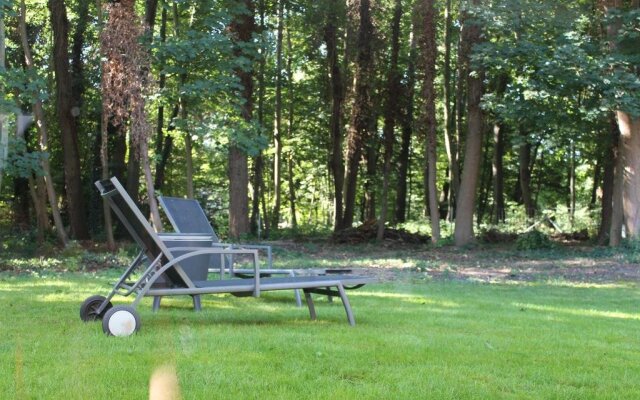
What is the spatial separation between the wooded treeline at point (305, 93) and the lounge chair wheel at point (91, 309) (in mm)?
8470

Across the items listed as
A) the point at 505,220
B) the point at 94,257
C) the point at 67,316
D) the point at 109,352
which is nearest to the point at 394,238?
the point at 505,220

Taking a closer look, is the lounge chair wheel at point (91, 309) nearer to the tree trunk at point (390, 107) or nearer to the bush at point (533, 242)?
the bush at point (533, 242)

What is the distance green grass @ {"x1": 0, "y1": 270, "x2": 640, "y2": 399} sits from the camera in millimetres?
4191

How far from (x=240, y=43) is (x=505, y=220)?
15.7 meters

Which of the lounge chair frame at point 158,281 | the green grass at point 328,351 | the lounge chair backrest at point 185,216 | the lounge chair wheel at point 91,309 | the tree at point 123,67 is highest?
the tree at point 123,67

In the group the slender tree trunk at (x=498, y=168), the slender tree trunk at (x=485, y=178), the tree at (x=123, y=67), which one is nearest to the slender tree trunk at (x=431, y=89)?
the slender tree trunk at (x=498, y=168)

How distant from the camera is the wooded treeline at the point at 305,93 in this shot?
17.1 meters

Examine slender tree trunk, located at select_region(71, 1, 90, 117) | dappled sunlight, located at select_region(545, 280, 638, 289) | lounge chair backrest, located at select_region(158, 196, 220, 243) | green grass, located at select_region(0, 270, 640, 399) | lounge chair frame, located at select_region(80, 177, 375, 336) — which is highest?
slender tree trunk, located at select_region(71, 1, 90, 117)

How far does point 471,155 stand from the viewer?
22.0 meters

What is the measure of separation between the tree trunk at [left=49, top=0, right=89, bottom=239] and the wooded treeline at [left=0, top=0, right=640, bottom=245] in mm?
47

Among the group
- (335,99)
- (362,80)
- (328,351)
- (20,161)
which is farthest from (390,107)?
(328,351)

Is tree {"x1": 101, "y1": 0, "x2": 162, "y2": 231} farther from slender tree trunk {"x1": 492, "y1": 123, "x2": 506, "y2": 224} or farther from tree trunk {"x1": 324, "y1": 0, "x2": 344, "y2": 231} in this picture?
slender tree trunk {"x1": 492, "y1": 123, "x2": 506, "y2": 224}

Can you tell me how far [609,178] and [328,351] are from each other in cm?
2182

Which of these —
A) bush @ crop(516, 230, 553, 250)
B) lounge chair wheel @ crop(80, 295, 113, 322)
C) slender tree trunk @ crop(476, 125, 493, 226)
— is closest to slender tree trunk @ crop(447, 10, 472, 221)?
slender tree trunk @ crop(476, 125, 493, 226)
